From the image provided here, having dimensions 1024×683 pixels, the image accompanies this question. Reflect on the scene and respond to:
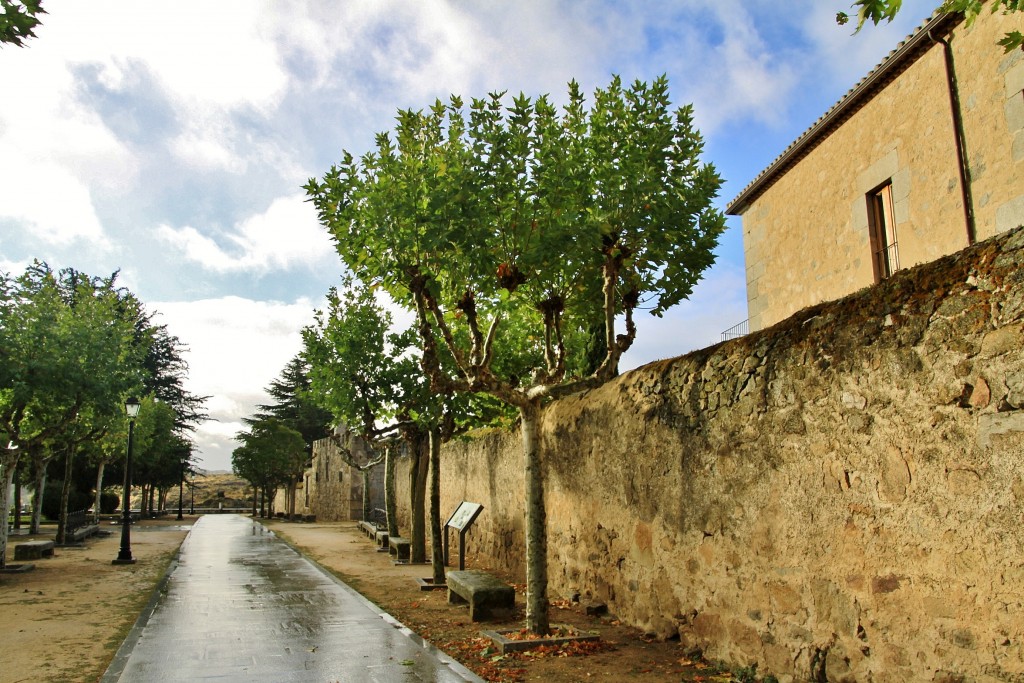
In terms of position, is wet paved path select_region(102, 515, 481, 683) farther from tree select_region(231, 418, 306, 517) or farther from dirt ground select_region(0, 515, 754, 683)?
tree select_region(231, 418, 306, 517)

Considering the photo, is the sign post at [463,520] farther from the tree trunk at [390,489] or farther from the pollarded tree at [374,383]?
the tree trunk at [390,489]

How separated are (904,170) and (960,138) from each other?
A: 95 cm

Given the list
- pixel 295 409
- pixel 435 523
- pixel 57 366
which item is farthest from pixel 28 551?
pixel 295 409

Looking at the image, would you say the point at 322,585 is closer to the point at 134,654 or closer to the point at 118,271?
the point at 134,654

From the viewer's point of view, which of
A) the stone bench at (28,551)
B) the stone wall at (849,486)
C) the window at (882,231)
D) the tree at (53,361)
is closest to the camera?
the stone wall at (849,486)

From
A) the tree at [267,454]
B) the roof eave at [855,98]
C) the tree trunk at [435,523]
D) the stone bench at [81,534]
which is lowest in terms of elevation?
the stone bench at [81,534]

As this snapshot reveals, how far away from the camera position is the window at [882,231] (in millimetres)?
10938

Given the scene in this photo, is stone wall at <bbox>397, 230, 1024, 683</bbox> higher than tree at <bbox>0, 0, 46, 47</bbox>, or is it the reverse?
tree at <bbox>0, 0, 46, 47</bbox>

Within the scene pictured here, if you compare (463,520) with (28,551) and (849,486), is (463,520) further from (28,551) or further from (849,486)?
(28,551)

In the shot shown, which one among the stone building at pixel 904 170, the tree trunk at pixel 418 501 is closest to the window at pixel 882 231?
the stone building at pixel 904 170

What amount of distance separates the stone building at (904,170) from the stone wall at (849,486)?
475 cm

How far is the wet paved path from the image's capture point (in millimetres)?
6055

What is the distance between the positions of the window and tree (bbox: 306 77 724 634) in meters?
4.03

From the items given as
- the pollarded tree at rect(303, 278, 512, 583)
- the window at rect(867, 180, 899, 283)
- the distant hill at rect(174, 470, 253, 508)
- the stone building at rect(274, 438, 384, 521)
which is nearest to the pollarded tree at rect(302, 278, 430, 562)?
the pollarded tree at rect(303, 278, 512, 583)
